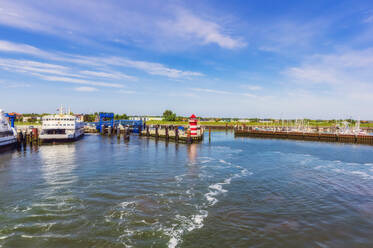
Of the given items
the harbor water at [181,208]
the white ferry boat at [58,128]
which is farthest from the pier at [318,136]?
the white ferry boat at [58,128]

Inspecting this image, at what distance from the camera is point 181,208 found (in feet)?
53.7

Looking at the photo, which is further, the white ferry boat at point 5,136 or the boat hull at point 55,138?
the boat hull at point 55,138

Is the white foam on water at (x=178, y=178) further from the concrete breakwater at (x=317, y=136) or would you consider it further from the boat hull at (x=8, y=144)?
the concrete breakwater at (x=317, y=136)

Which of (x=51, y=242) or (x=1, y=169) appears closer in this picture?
(x=51, y=242)

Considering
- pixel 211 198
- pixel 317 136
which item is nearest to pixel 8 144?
pixel 211 198

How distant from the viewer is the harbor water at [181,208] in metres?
12.4

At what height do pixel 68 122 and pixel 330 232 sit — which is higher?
pixel 68 122

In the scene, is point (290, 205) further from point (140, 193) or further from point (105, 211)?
point (105, 211)

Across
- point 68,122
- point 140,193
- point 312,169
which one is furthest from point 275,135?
point 140,193

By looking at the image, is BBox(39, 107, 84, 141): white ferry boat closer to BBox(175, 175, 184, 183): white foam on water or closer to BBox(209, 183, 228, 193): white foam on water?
BBox(175, 175, 184, 183): white foam on water

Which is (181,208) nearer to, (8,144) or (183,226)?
(183,226)

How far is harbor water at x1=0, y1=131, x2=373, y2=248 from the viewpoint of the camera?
1236cm

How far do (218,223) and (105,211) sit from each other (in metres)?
7.86

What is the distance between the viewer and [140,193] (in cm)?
1938
